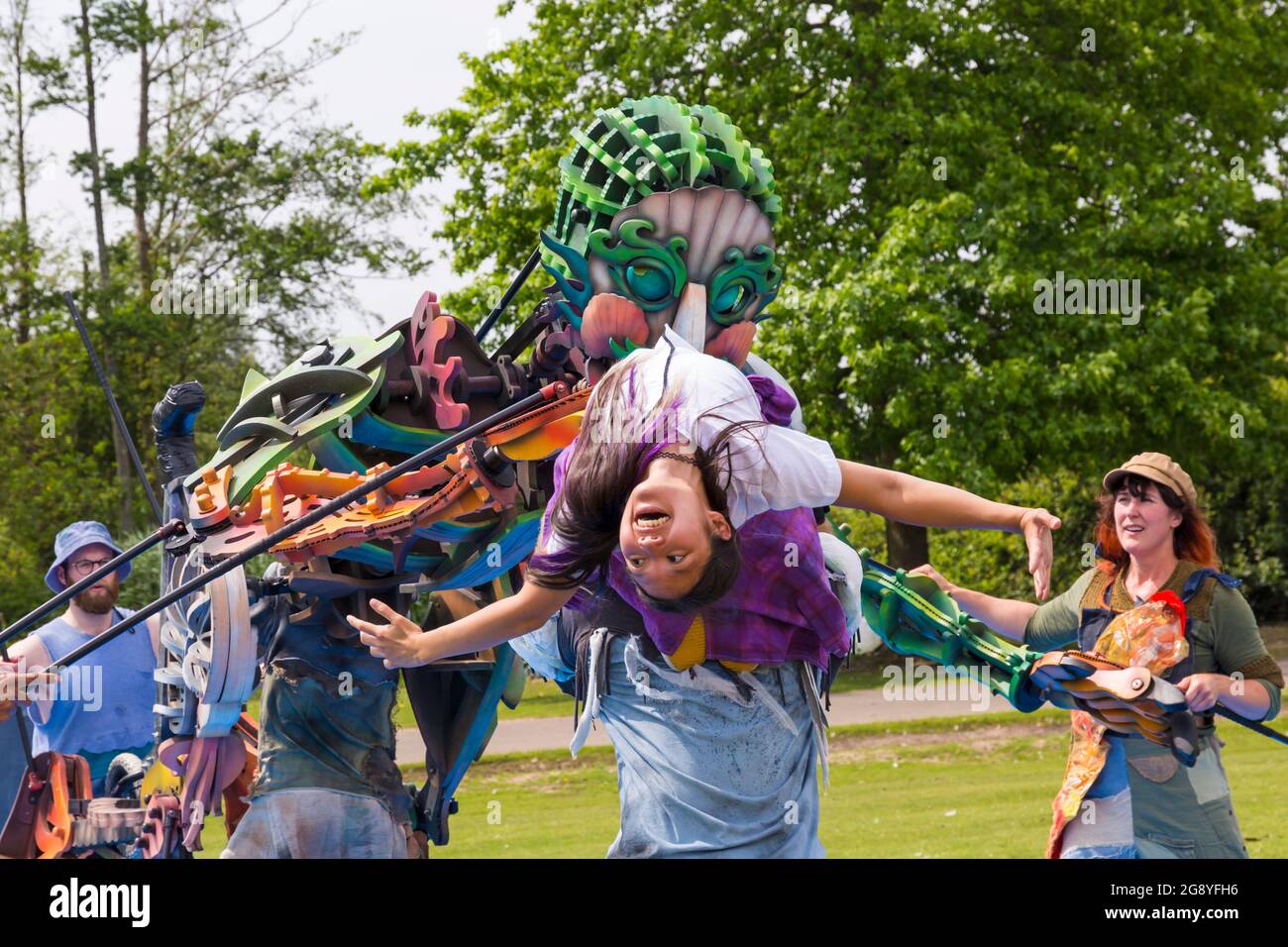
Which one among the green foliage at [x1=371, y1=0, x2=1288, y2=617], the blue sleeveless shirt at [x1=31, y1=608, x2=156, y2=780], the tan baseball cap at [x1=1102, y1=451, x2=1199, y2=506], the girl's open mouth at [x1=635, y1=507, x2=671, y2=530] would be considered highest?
the green foliage at [x1=371, y1=0, x2=1288, y2=617]

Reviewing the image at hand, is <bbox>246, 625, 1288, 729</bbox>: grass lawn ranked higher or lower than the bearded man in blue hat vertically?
lower

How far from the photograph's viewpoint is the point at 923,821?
961 centimetres

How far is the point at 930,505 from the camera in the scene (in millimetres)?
3527

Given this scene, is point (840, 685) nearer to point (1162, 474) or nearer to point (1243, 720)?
point (1162, 474)

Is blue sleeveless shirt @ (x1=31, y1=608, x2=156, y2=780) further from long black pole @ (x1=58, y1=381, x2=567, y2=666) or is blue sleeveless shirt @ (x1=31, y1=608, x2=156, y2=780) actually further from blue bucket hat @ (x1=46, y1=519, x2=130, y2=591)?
long black pole @ (x1=58, y1=381, x2=567, y2=666)

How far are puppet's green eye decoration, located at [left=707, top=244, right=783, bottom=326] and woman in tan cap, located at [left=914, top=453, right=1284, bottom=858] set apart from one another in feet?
2.84

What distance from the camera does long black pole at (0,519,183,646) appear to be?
14.0 ft

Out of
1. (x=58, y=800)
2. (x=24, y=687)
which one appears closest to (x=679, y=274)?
(x=24, y=687)

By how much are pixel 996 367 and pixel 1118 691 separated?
10989mm

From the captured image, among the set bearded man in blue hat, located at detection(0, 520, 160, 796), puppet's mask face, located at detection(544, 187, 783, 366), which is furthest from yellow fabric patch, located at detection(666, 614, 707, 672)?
bearded man in blue hat, located at detection(0, 520, 160, 796)

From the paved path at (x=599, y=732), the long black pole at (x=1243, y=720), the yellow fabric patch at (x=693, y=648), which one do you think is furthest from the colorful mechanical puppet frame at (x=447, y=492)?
the paved path at (x=599, y=732)

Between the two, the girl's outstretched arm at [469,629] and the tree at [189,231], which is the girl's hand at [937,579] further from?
the tree at [189,231]

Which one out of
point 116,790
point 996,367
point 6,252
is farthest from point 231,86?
point 116,790

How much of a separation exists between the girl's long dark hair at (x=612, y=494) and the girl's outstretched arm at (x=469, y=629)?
0.12 feet
